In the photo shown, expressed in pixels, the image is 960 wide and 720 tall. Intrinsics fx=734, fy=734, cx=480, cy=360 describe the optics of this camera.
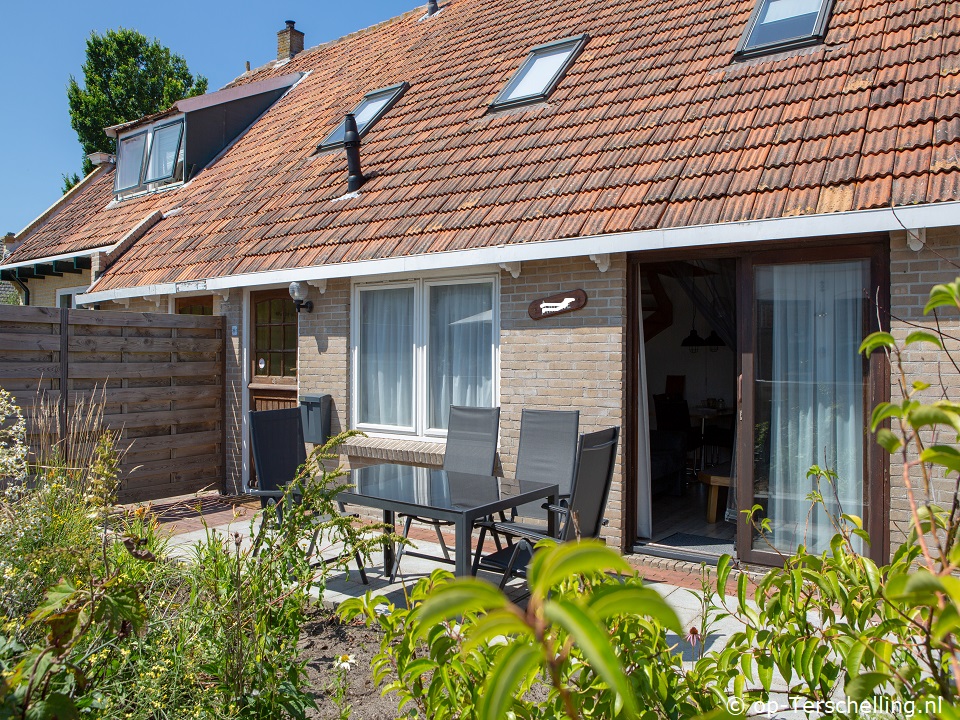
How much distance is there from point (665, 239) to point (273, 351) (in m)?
5.86

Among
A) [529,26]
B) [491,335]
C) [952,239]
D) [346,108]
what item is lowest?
[491,335]

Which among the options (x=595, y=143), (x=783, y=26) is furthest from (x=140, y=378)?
(x=783, y=26)

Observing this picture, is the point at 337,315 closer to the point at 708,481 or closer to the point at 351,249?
the point at 351,249

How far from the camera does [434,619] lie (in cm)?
81

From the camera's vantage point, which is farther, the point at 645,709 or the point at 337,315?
the point at 337,315

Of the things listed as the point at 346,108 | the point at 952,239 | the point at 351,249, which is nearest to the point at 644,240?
the point at 952,239

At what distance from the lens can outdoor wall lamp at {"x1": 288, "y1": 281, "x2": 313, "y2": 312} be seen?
866 centimetres

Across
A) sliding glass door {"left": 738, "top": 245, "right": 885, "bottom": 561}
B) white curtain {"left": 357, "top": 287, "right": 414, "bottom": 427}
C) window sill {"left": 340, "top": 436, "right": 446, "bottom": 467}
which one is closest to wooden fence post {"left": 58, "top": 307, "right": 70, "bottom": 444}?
window sill {"left": 340, "top": 436, "right": 446, "bottom": 467}

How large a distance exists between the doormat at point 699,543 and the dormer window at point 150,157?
34.4ft

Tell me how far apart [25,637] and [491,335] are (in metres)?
5.17

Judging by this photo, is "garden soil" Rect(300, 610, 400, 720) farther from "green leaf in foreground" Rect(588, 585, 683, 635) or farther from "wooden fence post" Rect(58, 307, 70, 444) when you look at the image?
"wooden fence post" Rect(58, 307, 70, 444)

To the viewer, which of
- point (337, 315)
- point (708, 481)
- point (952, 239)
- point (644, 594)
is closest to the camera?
point (644, 594)

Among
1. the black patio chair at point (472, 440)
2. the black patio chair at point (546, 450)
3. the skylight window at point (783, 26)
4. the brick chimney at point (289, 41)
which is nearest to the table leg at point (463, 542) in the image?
the black patio chair at point (546, 450)

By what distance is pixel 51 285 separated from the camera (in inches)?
584
